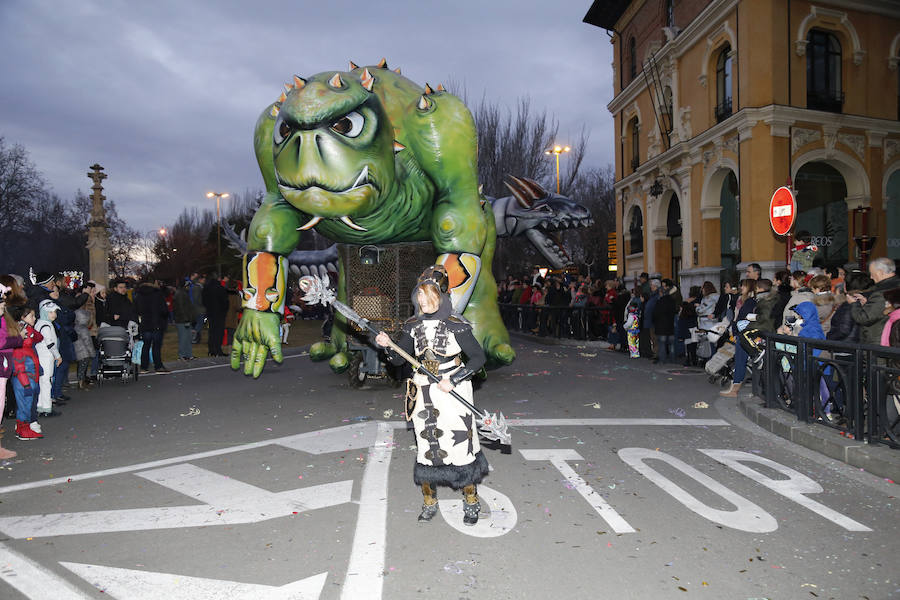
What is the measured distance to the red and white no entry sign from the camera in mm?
11469

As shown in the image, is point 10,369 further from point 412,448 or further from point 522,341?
point 522,341

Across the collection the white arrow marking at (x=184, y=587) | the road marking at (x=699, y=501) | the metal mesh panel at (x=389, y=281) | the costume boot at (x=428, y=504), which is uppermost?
the metal mesh panel at (x=389, y=281)

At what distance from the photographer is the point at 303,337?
19.9 meters

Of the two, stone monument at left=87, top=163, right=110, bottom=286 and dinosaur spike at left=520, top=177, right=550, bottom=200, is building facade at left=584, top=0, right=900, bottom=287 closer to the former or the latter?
dinosaur spike at left=520, top=177, right=550, bottom=200

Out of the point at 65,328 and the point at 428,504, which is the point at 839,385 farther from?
the point at 65,328

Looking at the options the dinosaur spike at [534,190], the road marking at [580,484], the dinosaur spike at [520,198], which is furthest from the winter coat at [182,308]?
the road marking at [580,484]

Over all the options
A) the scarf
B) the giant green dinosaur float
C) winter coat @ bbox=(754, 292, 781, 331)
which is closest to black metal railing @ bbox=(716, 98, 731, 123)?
winter coat @ bbox=(754, 292, 781, 331)

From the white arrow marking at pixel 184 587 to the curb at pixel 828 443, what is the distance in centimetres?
429

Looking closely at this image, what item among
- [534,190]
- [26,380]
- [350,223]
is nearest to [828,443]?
[350,223]

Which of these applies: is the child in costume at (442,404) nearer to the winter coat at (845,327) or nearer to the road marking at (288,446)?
the road marking at (288,446)

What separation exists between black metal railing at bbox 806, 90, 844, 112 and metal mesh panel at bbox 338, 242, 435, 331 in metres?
17.1

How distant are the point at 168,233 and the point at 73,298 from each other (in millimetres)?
59738

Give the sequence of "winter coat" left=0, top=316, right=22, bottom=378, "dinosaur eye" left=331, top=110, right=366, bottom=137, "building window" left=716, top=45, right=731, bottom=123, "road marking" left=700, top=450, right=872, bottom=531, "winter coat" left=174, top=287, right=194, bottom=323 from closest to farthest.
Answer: "road marking" left=700, top=450, right=872, bottom=531 < "winter coat" left=0, top=316, right=22, bottom=378 < "dinosaur eye" left=331, top=110, right=366, bottom=137 < "winter coat" left=174, top=287, right=194, bottom=323 < "building window" left=716, top=45, right=731, bottom=123

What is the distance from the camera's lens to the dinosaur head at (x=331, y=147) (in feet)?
19.7
